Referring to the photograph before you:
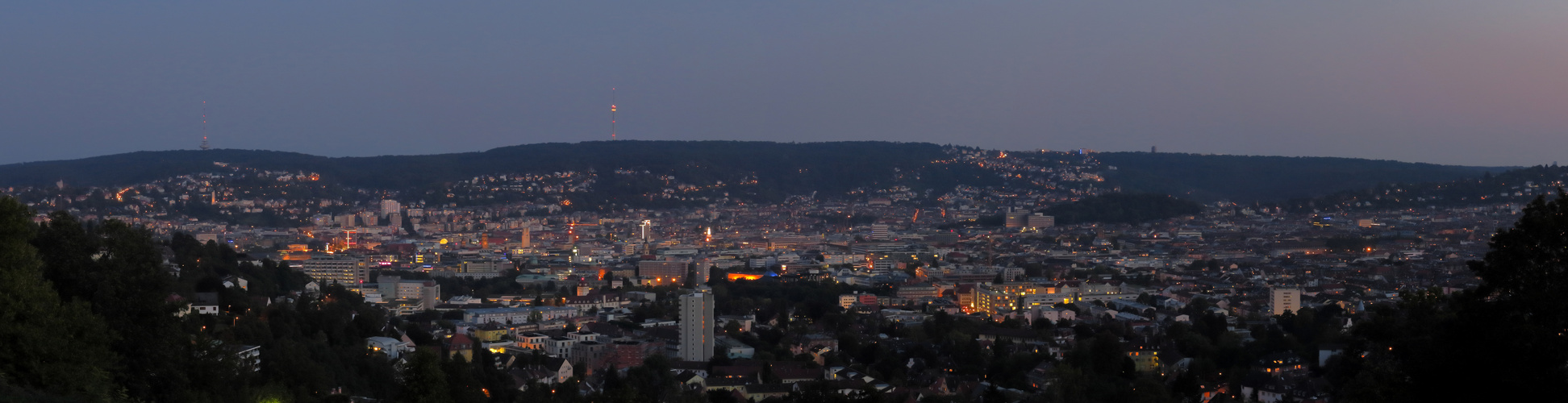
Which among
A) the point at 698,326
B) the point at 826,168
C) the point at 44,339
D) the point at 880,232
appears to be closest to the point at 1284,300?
the point at 698,326

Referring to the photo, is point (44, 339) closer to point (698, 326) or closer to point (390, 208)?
point (698, 326)

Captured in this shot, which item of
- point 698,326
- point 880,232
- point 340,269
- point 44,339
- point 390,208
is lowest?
point 340,269

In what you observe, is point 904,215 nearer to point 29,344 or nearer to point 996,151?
point 996,151

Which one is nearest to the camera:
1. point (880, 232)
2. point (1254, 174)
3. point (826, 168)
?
point (880, 232)

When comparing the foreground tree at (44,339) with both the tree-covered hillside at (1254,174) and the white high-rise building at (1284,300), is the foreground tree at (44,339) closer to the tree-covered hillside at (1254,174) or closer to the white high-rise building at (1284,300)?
the white high-rise building at (1284,300)

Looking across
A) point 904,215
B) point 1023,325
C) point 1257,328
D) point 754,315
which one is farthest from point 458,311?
point 904,215

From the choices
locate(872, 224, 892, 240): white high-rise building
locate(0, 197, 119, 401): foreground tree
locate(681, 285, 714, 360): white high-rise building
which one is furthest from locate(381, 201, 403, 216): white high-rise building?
locate(0, 197, 119, 401): foreground tree
